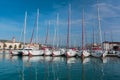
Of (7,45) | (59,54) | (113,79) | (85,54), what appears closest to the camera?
(113,79)

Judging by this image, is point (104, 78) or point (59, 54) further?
point (59, 54)

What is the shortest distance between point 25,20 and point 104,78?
55.2 meters

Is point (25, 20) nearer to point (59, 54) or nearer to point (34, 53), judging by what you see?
point (34, 53)

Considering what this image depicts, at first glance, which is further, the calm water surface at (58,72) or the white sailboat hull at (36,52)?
the white sailboat hull at (36,52)

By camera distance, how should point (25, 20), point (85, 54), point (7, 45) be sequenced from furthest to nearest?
point (7, 45) → point (25, 20) → point (85, 54)

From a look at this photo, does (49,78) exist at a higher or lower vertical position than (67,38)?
lower

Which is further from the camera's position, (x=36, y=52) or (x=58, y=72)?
(x=36, y=52)

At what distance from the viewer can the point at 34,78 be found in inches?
1070

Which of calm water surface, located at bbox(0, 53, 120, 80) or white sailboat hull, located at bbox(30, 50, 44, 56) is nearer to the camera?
calm water surface, located at bbox(0, 53, 120, 80)

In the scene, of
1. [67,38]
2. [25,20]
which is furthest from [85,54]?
[25,20]

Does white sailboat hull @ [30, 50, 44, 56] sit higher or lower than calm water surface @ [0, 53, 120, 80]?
higher

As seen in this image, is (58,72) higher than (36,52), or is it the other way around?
(36,52)

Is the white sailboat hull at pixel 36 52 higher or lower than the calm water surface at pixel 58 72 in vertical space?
higher

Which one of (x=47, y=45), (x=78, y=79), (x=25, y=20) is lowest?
(x=78, y=79)
